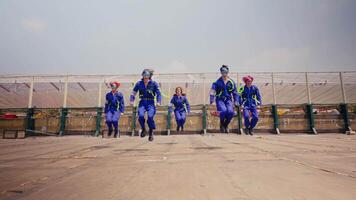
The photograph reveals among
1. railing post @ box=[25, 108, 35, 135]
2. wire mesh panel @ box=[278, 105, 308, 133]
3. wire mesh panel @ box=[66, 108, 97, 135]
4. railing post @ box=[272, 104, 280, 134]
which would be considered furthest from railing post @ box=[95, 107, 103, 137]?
wire mesh panel @ box=[278, 105, 308, 133]

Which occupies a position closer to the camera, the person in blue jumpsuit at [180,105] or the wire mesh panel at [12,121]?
the person in blue jumpsuit at [180,105]

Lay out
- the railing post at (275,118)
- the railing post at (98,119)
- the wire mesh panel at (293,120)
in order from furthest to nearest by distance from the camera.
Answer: the railing post at (98,119) → the wire mesh panel at (293,120) → the railing post at (275,118)

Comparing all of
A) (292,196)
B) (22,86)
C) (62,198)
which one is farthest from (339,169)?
(22,86)

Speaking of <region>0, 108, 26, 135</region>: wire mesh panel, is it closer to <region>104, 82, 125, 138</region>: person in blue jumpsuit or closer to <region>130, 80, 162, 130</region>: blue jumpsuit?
<region>104, 82, 125, 138</region>: person in blue jumpsuit

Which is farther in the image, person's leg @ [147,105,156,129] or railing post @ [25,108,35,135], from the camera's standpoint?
railing post @ [25,108,35,135]

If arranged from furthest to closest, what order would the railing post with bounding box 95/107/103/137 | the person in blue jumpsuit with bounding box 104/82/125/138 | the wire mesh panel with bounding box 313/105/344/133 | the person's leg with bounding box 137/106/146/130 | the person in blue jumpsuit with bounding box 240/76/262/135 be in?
1. the railing post with bounding box 95/107/103/137
2. the wire mesh panel with bounding box 313/105/344/133
3. the person in blue jumpsuit with bounding box 104/82/125/138
4. the person in blue jumpsuit with bounding box 240/76/262/135
5. the person's leg with bounding box 137/106/146/130

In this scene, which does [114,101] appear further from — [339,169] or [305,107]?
[305,107]

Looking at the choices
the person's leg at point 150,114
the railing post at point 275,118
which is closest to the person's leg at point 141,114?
the person's leg at point 150,114

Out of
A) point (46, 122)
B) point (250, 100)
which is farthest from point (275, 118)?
point (46, 122)

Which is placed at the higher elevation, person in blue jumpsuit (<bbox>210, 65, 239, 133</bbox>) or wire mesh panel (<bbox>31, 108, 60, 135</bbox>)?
person in blue jumpsuit (<bbox>210, 65, 239, 133</bbox>)

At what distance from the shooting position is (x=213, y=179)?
1699mm

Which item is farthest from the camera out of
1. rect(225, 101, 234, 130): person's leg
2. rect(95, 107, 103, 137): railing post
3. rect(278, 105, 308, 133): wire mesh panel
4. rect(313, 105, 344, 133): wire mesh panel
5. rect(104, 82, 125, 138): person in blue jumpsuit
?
rect(95, 107, 103, 137): railing post

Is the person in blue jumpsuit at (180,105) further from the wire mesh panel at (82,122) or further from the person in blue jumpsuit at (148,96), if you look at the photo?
the wire mesh panel at (82,122)

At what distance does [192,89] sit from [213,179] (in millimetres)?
16451
